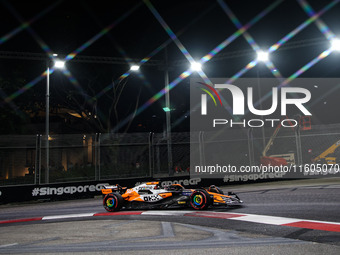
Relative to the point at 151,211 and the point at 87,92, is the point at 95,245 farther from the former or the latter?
the point at 87,92

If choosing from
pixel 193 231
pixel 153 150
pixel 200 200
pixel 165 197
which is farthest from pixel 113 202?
pixel 153 150

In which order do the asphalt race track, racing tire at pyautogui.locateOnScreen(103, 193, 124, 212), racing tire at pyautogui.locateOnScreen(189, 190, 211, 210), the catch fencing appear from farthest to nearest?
the catch fencing → racing tire at pyautogui.locateOnScreen(103, 193, 124, 212) → racing tire at pyautogui.locateOnScreen(189, 190, 211, 210) → the asphalt race track

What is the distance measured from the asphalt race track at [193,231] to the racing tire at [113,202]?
0.31 m

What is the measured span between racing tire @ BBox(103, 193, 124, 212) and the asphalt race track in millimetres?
314

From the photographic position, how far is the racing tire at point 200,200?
29.0ft

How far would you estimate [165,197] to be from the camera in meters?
9.55

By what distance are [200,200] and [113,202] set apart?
2736 millimetres

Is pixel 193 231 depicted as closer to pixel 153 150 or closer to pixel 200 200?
pixel 200 200

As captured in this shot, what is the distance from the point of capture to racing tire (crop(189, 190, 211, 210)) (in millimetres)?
8836

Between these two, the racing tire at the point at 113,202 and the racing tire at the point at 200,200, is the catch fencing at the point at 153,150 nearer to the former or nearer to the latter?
the racing tire at the point at 113,202

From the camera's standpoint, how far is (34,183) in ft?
48.9

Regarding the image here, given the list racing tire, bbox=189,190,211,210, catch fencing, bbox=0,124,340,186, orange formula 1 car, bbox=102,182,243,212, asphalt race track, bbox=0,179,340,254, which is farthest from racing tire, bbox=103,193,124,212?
catch fencing, bbox=0,124,340,186

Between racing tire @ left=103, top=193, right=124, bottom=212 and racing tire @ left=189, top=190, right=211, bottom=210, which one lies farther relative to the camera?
racing tire @ left=103, top=193, right=124, bottom=212

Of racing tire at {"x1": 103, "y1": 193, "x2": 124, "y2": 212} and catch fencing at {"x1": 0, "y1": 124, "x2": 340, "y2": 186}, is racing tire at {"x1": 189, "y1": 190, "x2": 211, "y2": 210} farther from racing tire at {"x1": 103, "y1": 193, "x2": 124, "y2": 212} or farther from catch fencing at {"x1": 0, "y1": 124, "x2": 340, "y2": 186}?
catch fencing at {"x1": 0, "y1": 124, "x2": 340, "y2": 186}
